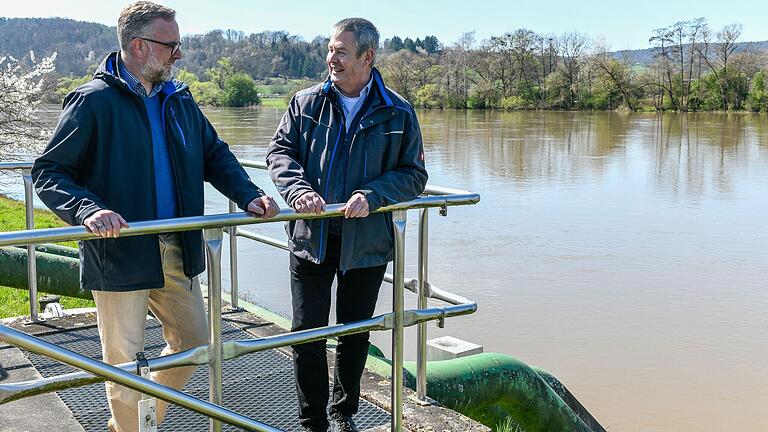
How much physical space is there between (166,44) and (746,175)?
23950 mm

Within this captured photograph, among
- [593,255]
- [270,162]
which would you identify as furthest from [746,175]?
[270,162]

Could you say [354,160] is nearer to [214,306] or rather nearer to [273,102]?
[214,306]

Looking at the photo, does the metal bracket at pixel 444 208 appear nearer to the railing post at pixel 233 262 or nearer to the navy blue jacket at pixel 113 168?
the navy blue jacket at pixel 113 168

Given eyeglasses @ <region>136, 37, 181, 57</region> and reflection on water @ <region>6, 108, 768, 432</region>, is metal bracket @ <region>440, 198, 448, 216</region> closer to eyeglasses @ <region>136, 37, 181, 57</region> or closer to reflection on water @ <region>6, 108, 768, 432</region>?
eyeglasses @ <region>136, 37, 181, 57</region>

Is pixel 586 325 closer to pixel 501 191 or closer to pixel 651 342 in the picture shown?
pixel 651 342

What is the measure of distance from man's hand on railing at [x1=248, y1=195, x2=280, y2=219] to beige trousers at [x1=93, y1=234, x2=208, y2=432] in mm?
293

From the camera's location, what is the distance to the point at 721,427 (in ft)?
26.7

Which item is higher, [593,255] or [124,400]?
[124,400]

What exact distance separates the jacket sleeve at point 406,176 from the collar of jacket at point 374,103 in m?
0.11

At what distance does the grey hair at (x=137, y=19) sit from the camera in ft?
8.66

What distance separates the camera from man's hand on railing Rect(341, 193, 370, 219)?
2.79m

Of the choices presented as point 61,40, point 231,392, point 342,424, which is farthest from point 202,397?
point 61,40

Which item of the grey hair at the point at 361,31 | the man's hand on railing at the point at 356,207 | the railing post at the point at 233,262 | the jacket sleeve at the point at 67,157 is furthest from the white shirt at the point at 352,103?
the railing post at the point at 233,262

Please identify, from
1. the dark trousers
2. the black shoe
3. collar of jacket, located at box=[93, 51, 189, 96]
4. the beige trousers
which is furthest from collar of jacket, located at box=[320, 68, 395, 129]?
the black shoe
